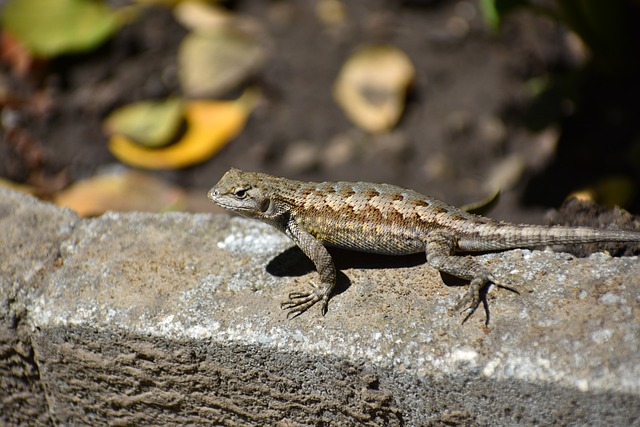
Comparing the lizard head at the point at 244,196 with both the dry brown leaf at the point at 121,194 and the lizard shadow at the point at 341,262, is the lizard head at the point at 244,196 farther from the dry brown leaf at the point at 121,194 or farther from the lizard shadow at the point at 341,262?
the dry brown leaf at the point at 121,194

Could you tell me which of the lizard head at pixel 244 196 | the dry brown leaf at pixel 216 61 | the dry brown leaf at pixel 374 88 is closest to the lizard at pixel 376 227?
the lizard head at pixel 244 196

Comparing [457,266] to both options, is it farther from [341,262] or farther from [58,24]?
[58,24]

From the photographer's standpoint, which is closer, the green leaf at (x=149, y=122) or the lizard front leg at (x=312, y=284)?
the lizard front leg at (x=312, y=284)

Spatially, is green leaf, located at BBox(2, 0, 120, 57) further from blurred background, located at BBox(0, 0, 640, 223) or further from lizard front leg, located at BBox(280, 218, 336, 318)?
lizard front leg, located at BBox(280, 218, 336, 318)

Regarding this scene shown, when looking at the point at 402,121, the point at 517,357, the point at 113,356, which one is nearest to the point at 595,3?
the point at 402,121

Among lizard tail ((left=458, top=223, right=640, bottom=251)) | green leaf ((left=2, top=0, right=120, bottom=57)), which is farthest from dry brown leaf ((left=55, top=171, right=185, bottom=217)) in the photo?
lizard tail ((left=458, top=223, right=640, bottom=251))

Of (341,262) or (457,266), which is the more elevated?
(457,266)

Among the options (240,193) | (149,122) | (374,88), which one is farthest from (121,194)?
(374,88)
